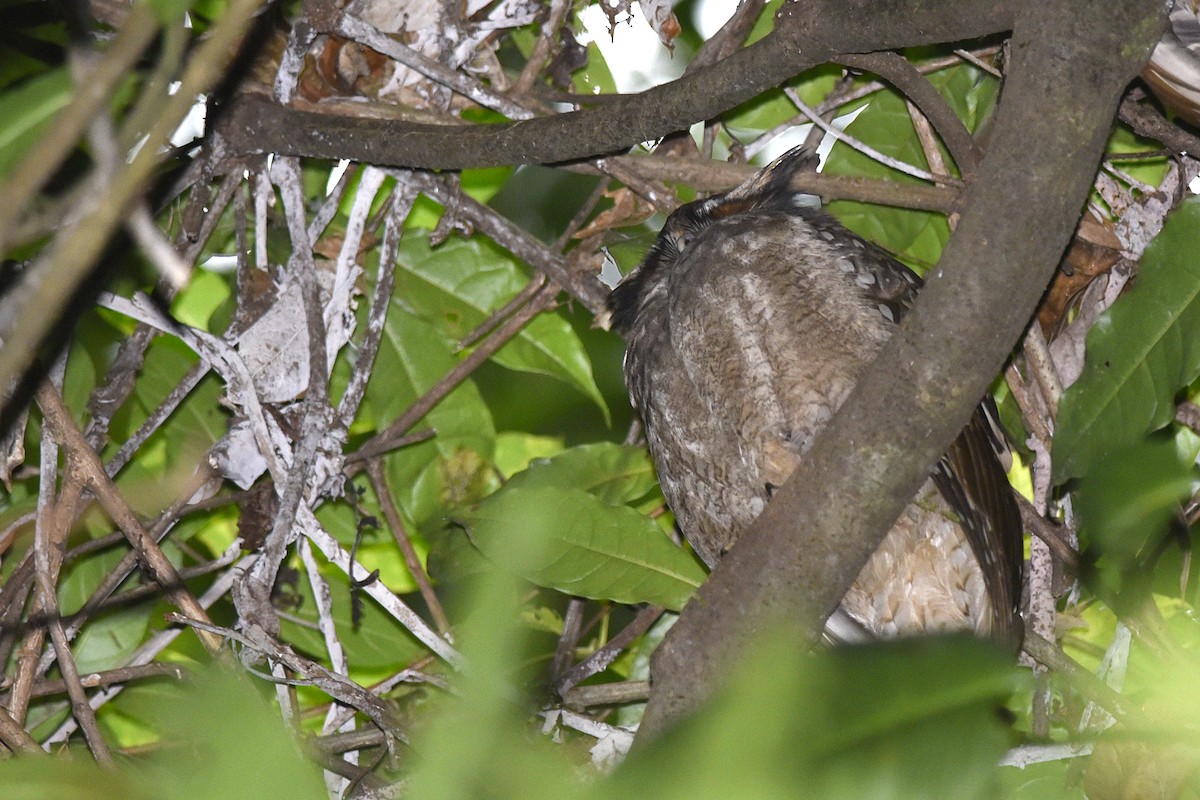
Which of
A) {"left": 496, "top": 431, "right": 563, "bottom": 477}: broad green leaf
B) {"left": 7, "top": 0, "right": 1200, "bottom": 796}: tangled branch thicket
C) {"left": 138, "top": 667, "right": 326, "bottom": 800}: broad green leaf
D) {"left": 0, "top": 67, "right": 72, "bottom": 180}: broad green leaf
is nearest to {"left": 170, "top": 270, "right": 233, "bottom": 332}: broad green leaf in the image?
{"left": 7, "top": 0, "right": 1200, "bottom": 796}: tangled branch thicket

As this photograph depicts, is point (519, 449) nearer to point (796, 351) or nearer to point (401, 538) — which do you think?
point (401, 538)

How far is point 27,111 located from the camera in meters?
0.94

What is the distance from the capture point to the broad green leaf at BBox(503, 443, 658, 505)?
2.12 meters

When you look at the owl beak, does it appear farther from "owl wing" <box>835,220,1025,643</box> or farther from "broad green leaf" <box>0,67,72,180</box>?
"broad green leaf" <box>0,67,72,180</box>

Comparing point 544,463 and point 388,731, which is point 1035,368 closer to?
point 544,463

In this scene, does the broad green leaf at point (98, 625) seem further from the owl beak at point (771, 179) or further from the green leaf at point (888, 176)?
the green leaf at point (888, 176)

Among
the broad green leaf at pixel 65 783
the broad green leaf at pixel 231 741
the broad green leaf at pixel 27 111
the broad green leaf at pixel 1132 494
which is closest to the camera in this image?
the broad green leaf at pixel 231 741

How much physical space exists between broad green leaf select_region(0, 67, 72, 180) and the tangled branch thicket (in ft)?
1.84

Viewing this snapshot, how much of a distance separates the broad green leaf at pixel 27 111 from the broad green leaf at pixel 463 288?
1323 millimetres

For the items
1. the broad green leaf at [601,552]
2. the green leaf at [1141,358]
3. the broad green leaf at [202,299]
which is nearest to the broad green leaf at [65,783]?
the broad green leaf at [601,552]

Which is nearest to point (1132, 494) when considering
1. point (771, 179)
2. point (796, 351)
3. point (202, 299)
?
point (796, 351)

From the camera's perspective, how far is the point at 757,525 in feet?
4.52

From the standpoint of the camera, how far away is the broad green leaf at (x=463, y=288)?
2260mm

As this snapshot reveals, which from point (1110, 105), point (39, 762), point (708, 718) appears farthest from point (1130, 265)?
point (39, 762)
